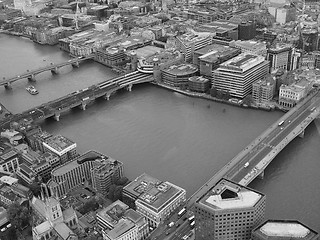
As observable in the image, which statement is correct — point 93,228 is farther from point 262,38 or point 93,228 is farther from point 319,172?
point 262,38

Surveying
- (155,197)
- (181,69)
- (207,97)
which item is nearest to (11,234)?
(155,197)

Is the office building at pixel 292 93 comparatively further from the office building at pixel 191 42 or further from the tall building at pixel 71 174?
the tall building at pixel 71 174

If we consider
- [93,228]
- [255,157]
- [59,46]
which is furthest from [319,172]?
[59,46]

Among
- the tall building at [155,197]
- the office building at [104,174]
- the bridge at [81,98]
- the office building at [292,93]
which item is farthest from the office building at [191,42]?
the tall building at [155,197]

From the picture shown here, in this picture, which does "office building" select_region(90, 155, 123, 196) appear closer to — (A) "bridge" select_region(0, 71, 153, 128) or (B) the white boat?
(A) "bridge" select_region(0, 71, 153, 128)

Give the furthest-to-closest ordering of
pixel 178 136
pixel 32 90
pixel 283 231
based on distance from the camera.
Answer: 1. pixel 32 90
2. pixel 178 136
3. pixel 283 231

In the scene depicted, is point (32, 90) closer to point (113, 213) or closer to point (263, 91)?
point (263, 91)
